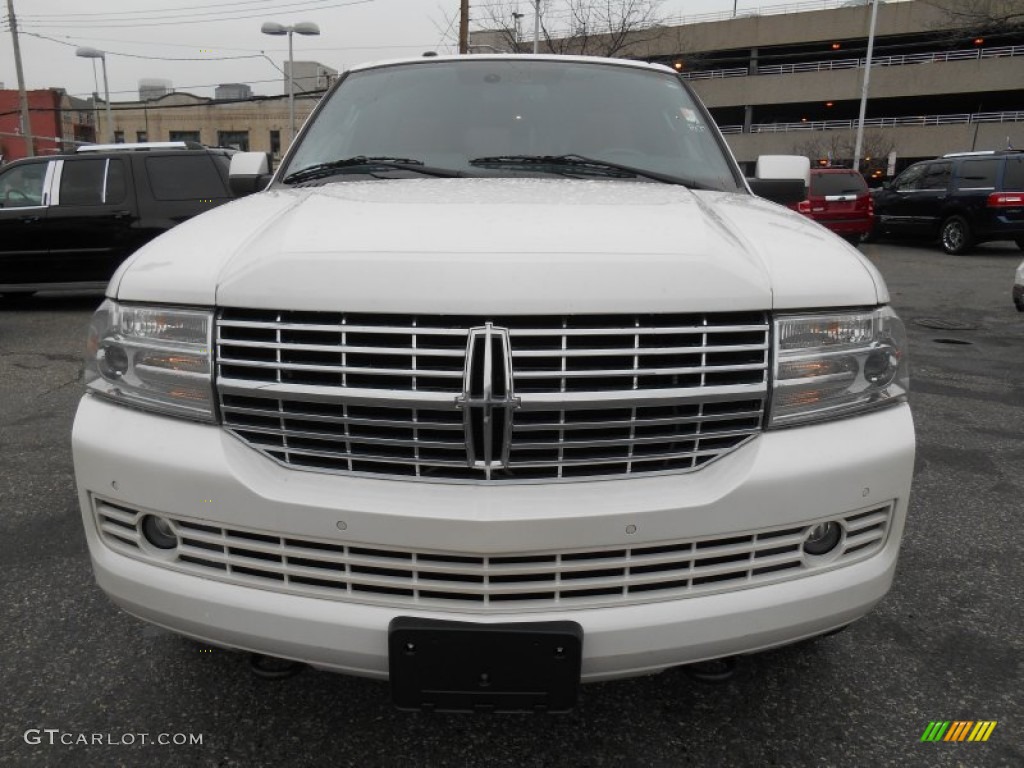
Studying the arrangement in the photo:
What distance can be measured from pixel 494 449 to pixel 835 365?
2.74 feet

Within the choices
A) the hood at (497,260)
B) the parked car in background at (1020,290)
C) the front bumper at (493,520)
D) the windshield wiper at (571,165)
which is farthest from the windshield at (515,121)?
the parked car in background at (1020,290)

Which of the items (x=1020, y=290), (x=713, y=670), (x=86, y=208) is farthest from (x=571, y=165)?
(x=86, y=208)

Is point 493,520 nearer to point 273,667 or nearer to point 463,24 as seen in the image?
point 273,667

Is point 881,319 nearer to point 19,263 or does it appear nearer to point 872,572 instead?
point 872,572

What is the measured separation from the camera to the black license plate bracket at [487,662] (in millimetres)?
1606

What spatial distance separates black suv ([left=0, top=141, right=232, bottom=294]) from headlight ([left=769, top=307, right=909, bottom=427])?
335 inches

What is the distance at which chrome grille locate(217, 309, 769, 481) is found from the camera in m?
1.65

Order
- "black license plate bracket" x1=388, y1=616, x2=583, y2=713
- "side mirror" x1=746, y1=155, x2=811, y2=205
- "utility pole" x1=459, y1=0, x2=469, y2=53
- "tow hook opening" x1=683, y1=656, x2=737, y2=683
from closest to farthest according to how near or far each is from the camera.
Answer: "black license plate bracket" x1=388, y1=616, x2=583, y2=713 < "tow hook opening" x1=683, y1=656, x2=737, y2=683 < "side mirror" x1=746, y1=155, x2=811, y2=205 < "utility pole" x1=459, y1=0, x2=469, y2=53

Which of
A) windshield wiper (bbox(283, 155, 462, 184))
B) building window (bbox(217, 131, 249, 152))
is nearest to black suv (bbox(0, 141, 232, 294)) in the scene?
windshield wiper (bbox(283, 155, 462, 184))

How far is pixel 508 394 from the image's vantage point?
1.62 m

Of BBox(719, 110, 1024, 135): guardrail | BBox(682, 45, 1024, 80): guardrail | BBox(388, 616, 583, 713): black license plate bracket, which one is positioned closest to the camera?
BBox(388, 616, 583, 713): black license plate bracket

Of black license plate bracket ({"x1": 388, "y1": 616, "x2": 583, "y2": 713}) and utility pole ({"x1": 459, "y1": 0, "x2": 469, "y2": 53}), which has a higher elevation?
utility pole ({"x1": 459, "y1": 0, "x2": 469, "y2": 53})

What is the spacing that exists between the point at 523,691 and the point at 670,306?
86cm

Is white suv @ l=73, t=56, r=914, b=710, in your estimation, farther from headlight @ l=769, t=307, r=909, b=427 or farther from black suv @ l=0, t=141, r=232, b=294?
black suv @ l=0, t=141, r=232, b=294
